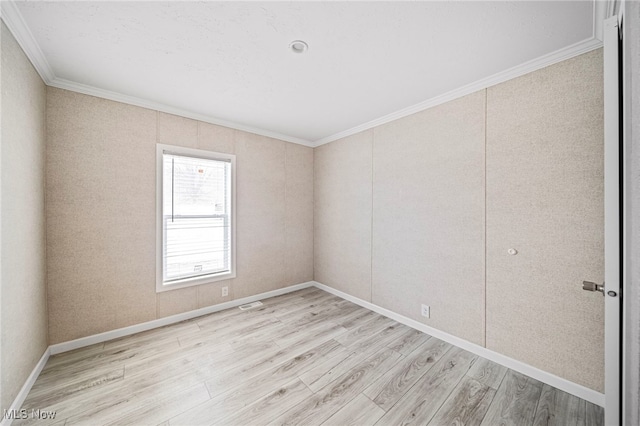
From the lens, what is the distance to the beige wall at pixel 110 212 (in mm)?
2285

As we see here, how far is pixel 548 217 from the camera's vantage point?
188 centimetres

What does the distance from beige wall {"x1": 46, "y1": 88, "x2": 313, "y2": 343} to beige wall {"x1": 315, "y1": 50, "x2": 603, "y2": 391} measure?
215cm

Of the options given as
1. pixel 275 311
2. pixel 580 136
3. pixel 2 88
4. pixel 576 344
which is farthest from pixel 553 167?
pixel 2 88

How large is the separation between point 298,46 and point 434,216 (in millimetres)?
2056

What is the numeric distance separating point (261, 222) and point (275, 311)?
129cm

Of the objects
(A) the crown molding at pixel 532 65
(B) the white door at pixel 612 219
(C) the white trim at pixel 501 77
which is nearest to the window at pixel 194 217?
(C) the white trim at pixel 501 77

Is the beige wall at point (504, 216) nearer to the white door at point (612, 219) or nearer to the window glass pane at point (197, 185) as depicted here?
the white door at point (612, 219)

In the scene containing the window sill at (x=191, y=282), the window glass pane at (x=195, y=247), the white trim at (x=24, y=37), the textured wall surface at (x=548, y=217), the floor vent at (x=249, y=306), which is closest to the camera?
the white trim at (x=24, y=37)

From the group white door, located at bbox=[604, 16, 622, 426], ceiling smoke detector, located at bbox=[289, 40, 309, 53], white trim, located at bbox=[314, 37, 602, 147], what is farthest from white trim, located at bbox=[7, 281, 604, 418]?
ceiling smoke detector, located at bbox=[289, 40, 309, 53]

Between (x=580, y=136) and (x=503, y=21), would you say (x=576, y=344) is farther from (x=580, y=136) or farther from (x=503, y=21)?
(x=503, y=21)

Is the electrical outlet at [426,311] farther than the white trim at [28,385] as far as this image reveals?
Yes

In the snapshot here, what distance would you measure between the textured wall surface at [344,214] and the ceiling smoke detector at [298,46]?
171cm

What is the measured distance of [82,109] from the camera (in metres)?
2.38

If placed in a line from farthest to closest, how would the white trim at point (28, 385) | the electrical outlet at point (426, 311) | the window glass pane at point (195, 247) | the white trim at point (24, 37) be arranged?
the window glass pane at point (195, 247), the electrical outlet at point (426, 311), the white trim at point (28, 385), the white trim at point (24, 37)
